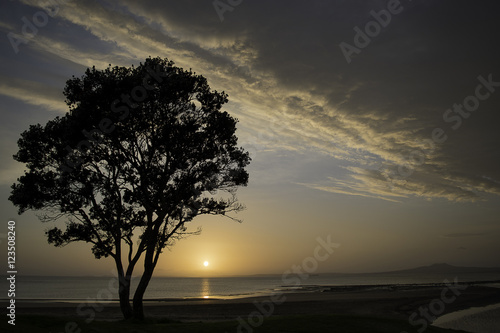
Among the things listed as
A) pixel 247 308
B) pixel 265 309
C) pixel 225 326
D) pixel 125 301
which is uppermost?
pixel 125 301

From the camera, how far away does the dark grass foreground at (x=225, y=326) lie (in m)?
14.1

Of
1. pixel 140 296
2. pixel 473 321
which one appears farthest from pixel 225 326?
pixel 473 321

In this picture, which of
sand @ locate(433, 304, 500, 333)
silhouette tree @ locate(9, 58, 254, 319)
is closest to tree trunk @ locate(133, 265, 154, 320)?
silhouette tree @ locate(9, 58, 254, 319)

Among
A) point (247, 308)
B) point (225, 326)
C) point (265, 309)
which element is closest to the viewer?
point (225, 326)

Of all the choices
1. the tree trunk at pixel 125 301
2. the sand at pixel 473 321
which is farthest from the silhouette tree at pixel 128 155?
the sand at pixel 473 321

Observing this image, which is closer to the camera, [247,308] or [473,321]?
[473,321]

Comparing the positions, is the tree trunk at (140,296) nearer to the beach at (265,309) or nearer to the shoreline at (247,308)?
the beach at (265,309)

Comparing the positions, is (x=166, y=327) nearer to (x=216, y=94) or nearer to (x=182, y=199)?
(x=182, y=199)

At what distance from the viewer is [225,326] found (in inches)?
719

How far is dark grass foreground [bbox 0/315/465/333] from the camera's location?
14109 millimetres

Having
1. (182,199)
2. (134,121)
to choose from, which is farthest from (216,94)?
(182,199)

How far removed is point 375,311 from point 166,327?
30.4 meters

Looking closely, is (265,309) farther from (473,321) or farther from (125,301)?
(125,301)

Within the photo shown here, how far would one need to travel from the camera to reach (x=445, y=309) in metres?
44.3
